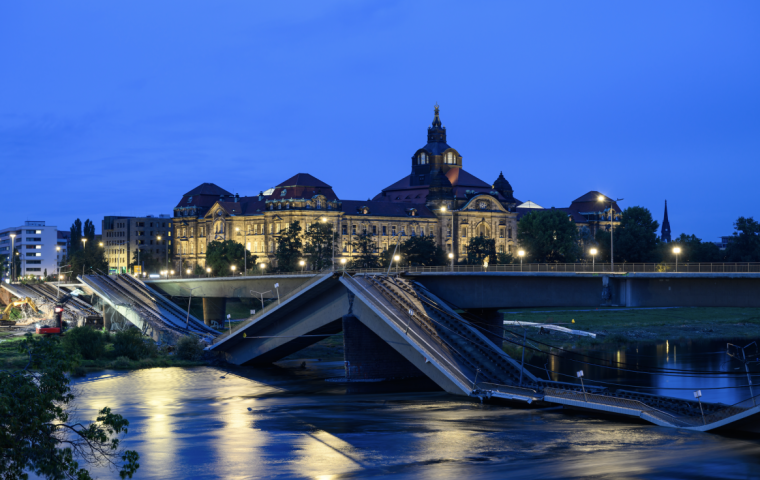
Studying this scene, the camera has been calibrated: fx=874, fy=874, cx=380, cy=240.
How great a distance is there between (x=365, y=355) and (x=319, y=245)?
11600 cm

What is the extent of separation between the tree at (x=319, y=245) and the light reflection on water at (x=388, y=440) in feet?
367

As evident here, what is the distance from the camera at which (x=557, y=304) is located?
65250 mm

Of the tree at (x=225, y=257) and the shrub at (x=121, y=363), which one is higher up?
the tree at (x=225, y=257)

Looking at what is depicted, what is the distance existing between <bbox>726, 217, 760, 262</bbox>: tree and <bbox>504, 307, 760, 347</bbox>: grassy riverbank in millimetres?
9971

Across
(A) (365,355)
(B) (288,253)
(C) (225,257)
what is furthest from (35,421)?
(C) (225,257)

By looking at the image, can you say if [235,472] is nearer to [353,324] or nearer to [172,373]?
[353,324]

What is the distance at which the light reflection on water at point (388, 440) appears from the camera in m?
39.4

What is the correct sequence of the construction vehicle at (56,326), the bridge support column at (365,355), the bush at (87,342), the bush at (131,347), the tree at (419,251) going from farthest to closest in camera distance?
1. the tree at (419,251)
2. the construction vehicle at (56,326)
3. the bush at (131,347)
4. the bush at (87,342)
5. the bridge support column at (365,355)

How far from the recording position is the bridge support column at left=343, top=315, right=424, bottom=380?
74.1 meters

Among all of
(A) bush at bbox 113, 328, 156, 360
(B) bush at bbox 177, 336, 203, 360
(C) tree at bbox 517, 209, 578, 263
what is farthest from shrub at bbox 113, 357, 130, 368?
(C) tree at bbox 517, 209, 578, 263

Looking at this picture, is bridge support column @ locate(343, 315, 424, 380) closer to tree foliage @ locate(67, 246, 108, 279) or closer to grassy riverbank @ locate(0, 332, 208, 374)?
grassy riverbank @ locate(0, 332, 208, 374)

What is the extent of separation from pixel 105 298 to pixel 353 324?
49.6 meters

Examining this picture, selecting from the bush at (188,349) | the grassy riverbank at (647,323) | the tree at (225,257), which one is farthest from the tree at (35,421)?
the tree at (225,257)

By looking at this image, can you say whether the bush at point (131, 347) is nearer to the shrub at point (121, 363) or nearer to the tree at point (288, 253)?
the shrub at point (121, 363)
